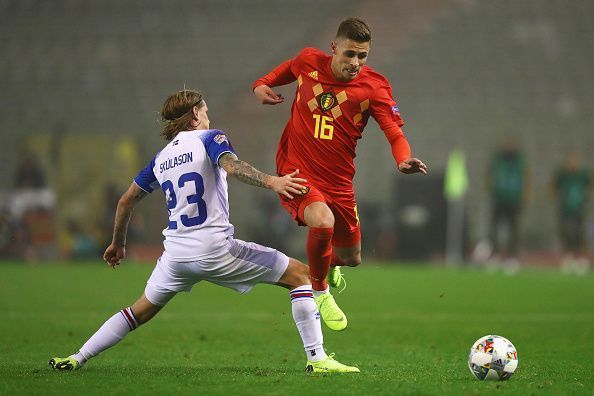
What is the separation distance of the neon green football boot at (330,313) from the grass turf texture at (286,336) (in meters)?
0.38

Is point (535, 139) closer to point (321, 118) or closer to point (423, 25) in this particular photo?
point (423, 25)

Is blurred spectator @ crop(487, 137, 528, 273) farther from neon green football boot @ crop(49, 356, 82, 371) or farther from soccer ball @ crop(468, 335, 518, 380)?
neon green football boot @ crop(49, 356, 82, 371)

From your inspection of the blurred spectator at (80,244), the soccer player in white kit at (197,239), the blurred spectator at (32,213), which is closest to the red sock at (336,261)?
the soccer player in white kit at (197,239)

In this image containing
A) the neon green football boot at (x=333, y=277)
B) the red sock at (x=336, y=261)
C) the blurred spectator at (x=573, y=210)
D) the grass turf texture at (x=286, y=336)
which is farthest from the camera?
the blurred spectator at (x=573, y=210)

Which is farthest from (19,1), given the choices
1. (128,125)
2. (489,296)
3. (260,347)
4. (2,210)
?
(260,347)

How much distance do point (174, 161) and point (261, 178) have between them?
2.37ft

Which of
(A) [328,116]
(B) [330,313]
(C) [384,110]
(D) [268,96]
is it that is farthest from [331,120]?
(B) [330,313]

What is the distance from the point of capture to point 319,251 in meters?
7.31

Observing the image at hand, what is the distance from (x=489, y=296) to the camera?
15.2m

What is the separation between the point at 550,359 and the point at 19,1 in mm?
23613

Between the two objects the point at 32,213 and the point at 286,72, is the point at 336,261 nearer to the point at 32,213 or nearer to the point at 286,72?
the point at 286,72

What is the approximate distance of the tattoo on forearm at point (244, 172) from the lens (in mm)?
6340

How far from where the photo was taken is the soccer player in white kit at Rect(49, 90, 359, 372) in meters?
6.67

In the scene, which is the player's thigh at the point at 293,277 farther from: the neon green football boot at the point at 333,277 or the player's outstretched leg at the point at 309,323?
the neon green football boot at the point at 333,277
